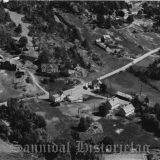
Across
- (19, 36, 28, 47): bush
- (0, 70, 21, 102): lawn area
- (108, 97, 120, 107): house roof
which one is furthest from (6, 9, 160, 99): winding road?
(108, 97, 120, 107): house roof

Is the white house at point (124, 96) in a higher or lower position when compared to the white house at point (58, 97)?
lower

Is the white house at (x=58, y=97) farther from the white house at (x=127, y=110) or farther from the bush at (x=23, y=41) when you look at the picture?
→ the bush at (x=23, y=41)

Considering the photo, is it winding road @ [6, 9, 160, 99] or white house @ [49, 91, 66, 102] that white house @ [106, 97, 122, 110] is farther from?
white house @ [49, 91, 66, 102]

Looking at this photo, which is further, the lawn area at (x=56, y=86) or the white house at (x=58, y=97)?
the lawn area at (x=56, y=86)

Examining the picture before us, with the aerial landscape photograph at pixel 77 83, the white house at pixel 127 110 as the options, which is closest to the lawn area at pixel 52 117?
the aerial landscape photograph at pixel 77 83

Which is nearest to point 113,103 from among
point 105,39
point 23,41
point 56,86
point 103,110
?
point 103,110

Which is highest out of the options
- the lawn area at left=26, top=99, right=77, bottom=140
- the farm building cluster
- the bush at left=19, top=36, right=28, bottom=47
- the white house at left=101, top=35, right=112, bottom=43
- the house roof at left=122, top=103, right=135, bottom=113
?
the bush at left=19, top=36, right=28, bottom=47
